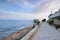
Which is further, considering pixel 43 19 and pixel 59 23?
pixel 43 19

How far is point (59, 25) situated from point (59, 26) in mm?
207

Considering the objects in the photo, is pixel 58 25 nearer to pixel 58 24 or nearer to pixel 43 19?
pixel 58 24

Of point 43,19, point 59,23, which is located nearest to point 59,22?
point 59,23

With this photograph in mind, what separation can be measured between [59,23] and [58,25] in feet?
2.23

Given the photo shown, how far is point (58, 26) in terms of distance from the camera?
63.8 ft

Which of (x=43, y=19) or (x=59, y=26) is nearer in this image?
(x=59, y=26)

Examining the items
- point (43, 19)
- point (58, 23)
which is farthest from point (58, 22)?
point (43, 19)

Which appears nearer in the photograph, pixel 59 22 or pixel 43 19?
pixel 59 22

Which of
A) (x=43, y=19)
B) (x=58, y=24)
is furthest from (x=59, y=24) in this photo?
(x=43, y=19)

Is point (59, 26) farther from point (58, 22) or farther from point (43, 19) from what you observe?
point (43, 19)

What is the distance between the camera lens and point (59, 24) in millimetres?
19391

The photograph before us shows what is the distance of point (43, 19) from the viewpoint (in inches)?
2462

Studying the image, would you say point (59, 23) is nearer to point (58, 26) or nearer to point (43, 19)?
point (58, 26)

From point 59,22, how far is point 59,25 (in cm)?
83
